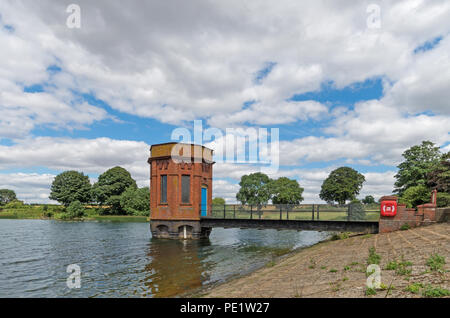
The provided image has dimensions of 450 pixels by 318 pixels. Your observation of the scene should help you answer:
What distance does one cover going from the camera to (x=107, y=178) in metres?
71.3

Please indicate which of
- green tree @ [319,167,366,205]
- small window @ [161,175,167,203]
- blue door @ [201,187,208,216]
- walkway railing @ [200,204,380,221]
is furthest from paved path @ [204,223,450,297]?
green tree @ [319,167,366,205]

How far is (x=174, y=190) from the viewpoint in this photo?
25422 millimetres

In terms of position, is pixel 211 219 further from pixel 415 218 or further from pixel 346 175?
pixel 346 175

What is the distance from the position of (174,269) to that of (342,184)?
59.4 m

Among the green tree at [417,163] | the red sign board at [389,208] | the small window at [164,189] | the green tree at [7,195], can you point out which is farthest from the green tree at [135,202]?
the green tree at [7,195]

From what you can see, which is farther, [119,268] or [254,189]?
[254,189]

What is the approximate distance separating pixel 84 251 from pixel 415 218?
21.1 meters

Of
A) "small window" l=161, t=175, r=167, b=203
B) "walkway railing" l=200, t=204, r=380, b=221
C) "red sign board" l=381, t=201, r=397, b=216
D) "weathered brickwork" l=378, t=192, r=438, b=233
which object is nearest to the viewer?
"weathered brickwork" l=378, t=192, r=438, b=233

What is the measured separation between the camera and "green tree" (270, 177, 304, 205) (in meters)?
68.4

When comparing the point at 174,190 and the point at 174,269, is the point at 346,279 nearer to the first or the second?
the point at 174,269

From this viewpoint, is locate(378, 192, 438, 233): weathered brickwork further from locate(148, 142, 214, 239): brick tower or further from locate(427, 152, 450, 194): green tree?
locate(148, 142, 214, 239): brick tower

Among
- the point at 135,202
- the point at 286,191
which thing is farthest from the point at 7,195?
the point at 286,191

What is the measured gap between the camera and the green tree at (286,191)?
68.4m

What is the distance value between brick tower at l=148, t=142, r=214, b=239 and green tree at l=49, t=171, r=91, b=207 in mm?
51303
